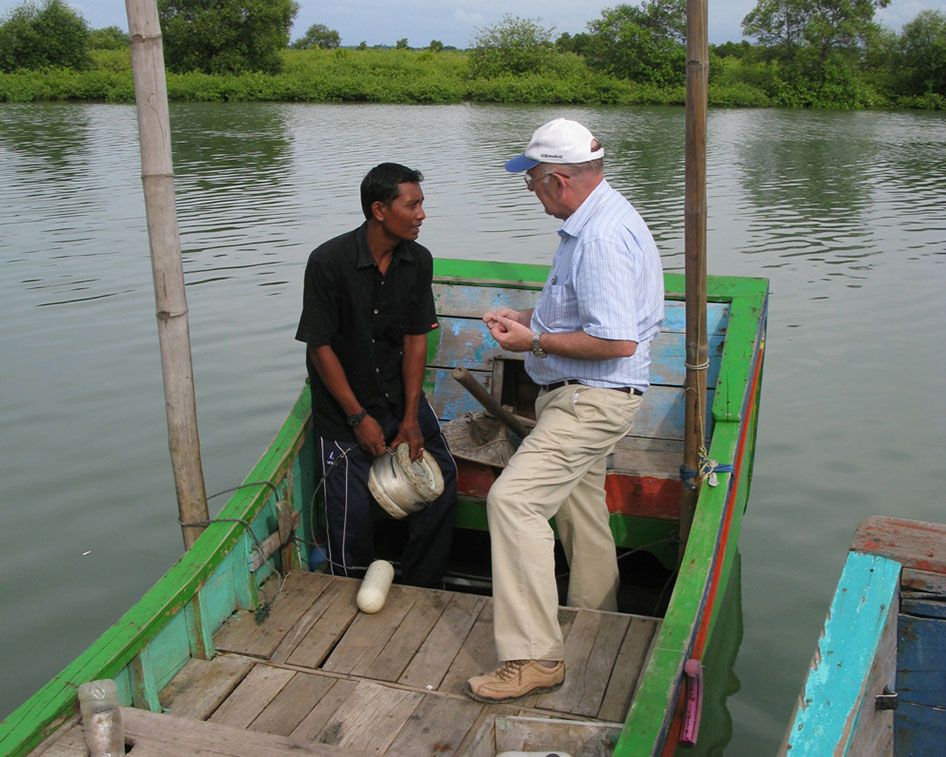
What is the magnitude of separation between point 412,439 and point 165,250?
1211mm

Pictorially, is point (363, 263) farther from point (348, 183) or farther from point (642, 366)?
point (348, 183)

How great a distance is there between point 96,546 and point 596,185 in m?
3.85

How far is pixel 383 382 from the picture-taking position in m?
4.21

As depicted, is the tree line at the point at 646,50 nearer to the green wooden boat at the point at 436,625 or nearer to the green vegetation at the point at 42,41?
the green vegetation at the point at 42,41

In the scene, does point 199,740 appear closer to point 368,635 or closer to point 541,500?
point 368,635

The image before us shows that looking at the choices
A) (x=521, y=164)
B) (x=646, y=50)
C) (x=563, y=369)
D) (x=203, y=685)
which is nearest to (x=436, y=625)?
(x=203, y=685)

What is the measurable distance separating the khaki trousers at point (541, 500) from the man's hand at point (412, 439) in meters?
0.69

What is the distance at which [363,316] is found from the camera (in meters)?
4.05

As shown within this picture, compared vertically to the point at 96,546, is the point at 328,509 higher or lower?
higher

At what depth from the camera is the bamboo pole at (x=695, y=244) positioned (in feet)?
10.6

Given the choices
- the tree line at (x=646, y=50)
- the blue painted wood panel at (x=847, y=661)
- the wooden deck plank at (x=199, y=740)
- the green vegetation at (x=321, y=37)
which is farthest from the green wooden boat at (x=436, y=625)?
the green vegetation at (x=321, y=37)

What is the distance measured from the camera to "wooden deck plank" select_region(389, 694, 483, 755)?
309 centimetres

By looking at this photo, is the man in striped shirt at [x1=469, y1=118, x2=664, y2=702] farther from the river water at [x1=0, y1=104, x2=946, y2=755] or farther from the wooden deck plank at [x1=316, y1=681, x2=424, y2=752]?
the river water at [x1=0, y1=104, x2=946, y2=755]

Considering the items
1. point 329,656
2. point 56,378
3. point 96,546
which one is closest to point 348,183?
point 56,378
